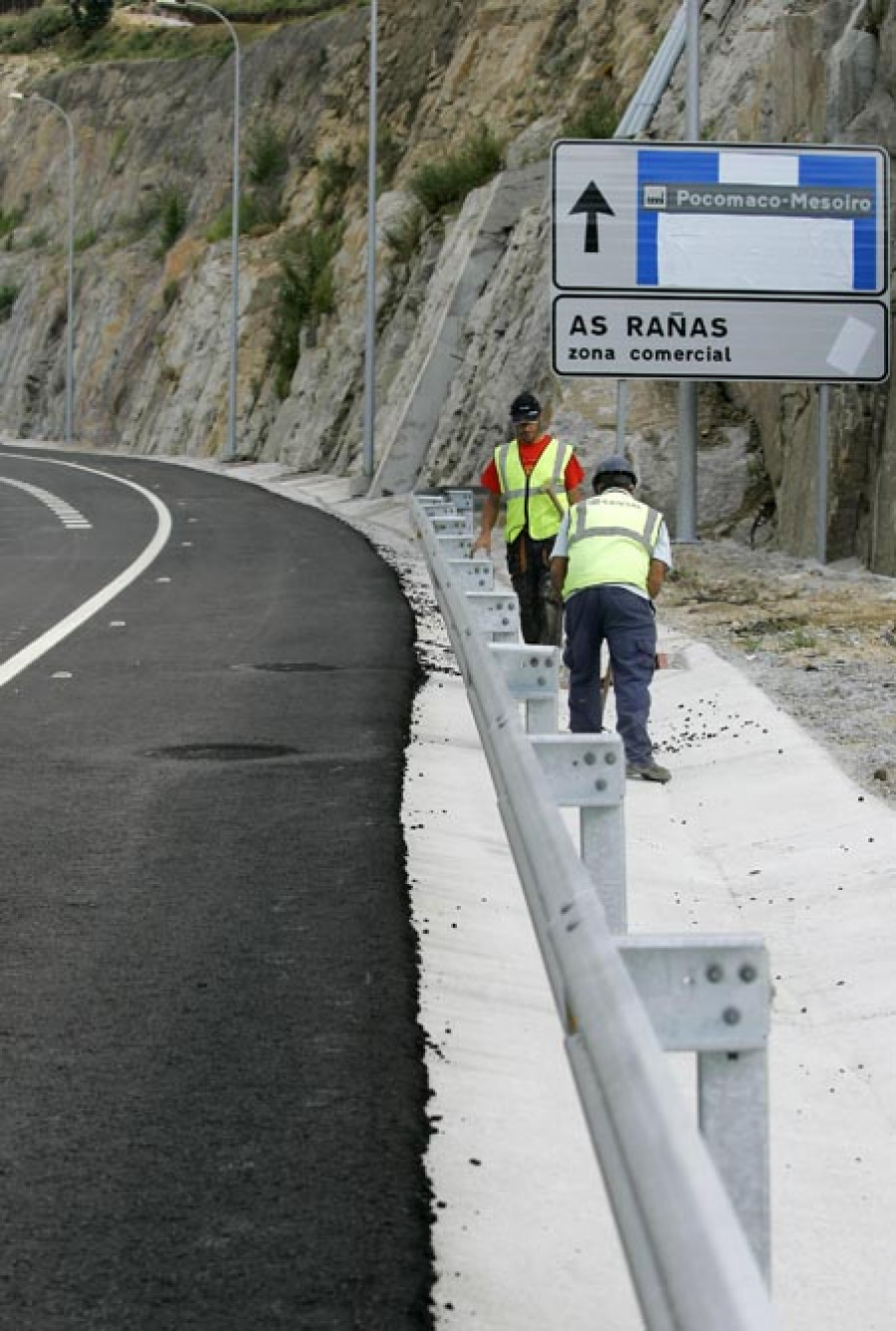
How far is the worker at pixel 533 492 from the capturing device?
14.7 m

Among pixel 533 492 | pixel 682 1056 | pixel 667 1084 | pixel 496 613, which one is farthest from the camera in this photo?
pixel 533 492

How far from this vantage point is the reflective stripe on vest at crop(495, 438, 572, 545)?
1472cm

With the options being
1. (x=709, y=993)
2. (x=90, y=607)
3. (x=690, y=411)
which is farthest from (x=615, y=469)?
(x=690, y=411)

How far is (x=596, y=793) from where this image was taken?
627cm

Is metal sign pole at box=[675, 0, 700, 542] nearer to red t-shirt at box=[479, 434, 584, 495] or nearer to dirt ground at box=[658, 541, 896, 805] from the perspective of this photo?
dirt ground at box=[658, 541, 896, 805]

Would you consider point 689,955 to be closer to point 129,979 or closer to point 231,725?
point 129,979

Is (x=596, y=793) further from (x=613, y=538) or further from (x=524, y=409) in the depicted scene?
(x=524, y=409)

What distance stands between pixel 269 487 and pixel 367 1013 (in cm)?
4358

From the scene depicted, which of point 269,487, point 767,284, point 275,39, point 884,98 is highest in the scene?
point 275,39

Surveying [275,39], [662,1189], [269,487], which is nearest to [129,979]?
[662,1189]

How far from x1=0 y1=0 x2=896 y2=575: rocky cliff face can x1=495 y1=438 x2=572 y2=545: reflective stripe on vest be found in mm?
8847

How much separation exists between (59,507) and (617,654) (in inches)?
1097

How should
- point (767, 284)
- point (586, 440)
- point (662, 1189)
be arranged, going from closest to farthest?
point (662, 1189), point (767, 284), point (586, 440)

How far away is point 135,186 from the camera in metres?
94.3
